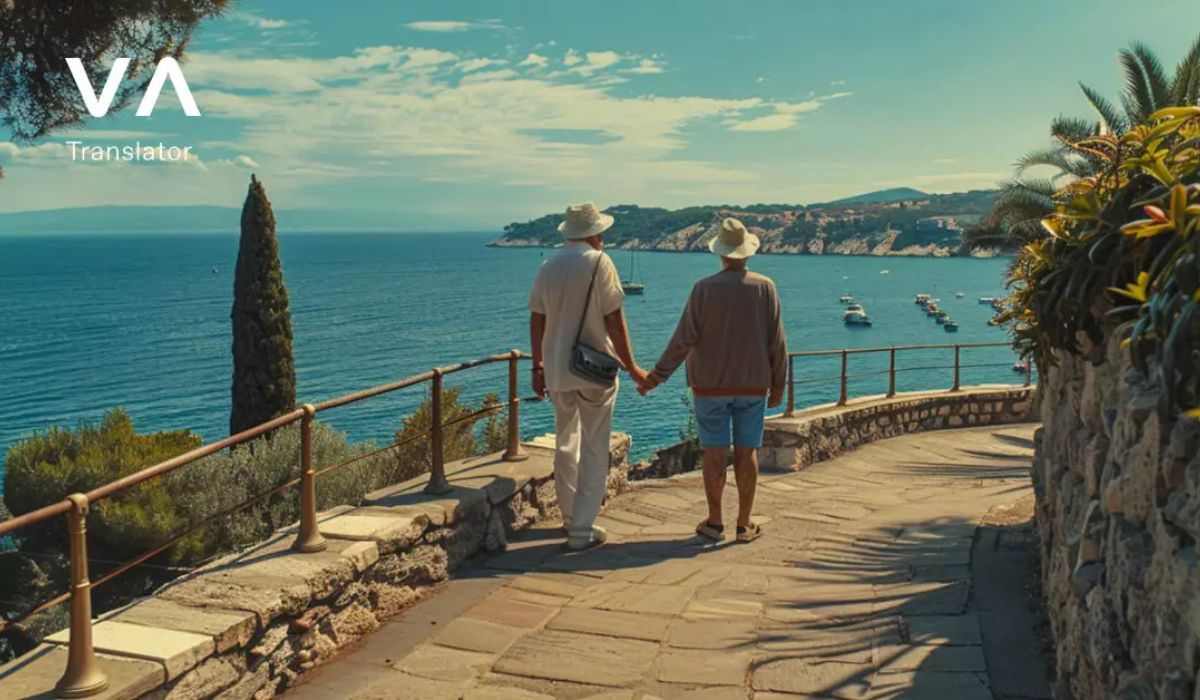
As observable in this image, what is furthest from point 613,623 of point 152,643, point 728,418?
point 152,643

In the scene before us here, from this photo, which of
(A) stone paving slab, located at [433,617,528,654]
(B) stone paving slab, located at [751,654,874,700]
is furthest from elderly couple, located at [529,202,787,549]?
(B) stone paving slab, located at [751,654,874,700]

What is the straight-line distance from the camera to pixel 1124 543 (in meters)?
2.44

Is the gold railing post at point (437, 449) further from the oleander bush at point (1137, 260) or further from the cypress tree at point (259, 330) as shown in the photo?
the cypress tree at point (259, 330)

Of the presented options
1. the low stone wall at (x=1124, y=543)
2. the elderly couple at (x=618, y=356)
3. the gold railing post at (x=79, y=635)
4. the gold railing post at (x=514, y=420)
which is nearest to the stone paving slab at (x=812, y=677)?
the low stone wall at (x=1124, y=543)

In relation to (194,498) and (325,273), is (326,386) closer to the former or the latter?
(194,498)

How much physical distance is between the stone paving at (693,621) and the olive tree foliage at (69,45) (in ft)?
23.7

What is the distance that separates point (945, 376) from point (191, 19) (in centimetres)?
5443

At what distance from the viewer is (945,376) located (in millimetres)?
58500

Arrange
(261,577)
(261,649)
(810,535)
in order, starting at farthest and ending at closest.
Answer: (810,535) < (261,577) < (261,649)

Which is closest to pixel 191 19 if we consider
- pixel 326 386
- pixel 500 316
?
pixel 326 386

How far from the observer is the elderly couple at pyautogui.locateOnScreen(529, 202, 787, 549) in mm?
5113

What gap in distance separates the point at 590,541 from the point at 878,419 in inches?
277

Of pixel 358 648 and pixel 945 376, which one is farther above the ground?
pixel 358 648

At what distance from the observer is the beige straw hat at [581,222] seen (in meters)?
5.14
